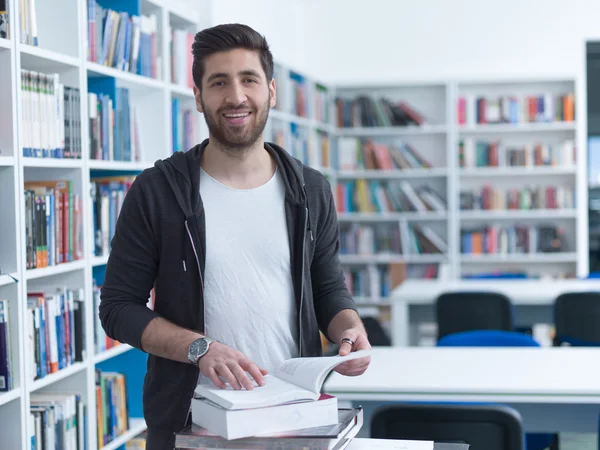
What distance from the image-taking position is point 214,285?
1.71 m

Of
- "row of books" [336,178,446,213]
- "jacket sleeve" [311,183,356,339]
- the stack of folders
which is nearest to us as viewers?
the stack of folders

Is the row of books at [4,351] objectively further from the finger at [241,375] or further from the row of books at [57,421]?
the finger at [241,375]

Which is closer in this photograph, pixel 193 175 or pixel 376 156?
pixel 193 175

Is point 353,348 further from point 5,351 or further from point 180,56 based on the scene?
point 180,56

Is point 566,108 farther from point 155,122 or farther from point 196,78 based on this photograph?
point 196,78

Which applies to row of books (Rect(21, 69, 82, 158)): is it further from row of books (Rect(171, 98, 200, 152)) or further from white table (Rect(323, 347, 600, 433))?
white table (Rect(323, 347, 600, 433))

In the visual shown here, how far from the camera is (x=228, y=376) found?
141 cm

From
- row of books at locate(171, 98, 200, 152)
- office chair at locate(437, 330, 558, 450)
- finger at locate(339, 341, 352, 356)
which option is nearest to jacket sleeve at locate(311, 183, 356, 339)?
finger at locate(339, 341, 352, 356)

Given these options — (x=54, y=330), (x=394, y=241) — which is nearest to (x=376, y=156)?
(x=394, y=241)

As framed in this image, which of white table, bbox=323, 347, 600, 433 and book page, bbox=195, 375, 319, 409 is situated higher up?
book page, bbox=195, 375, 319, 409

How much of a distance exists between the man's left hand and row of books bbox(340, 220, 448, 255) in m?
5.82

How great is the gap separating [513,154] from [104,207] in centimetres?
486

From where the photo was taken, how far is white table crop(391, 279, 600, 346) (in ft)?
16.3

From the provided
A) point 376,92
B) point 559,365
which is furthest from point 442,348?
point 376,92
